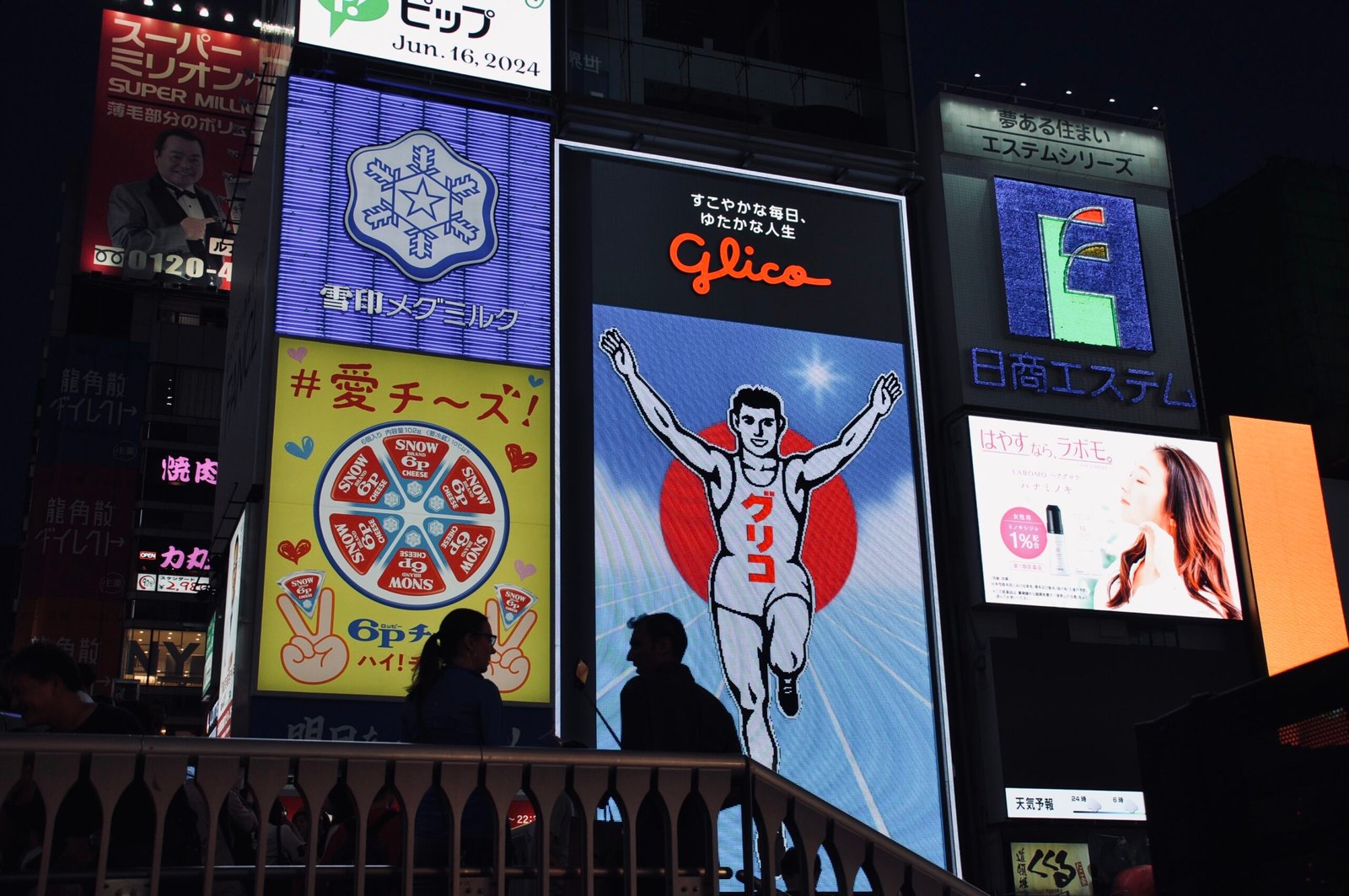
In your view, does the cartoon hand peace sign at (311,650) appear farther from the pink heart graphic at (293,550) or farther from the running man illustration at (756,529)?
the running man illustration at (756,529)

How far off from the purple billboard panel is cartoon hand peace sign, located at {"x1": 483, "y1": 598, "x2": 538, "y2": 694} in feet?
8.27

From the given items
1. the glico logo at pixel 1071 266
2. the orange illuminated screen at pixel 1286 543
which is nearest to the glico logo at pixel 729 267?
the glico logo at pixel 1071 266

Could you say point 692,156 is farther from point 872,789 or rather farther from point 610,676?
point 872,789

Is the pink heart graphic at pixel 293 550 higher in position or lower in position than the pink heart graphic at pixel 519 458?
lower

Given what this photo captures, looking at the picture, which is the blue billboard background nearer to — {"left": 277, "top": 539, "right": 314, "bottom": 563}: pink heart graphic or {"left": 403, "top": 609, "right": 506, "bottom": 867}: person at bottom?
{"left": 277, "top": 539, "right": 314, "bottom": 563}: pink heart graphic

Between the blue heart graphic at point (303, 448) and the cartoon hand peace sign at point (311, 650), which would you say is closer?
the cartoon hand peace sign at point (311, 650)

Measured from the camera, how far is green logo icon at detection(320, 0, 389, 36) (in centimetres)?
1498

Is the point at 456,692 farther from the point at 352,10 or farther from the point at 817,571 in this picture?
the point at 352,10

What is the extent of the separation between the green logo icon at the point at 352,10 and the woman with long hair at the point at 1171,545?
9796 millimetres

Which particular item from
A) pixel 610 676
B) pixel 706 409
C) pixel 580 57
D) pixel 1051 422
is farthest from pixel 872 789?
pixel 580 57

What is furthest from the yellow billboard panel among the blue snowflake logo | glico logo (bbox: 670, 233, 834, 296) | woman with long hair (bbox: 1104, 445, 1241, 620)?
woman with long hair (bbox: 1104, 445, 1241, 620)

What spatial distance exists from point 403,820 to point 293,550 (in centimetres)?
932

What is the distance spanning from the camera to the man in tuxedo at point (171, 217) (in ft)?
98.5

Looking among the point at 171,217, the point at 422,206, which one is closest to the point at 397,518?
the point at 422,206
